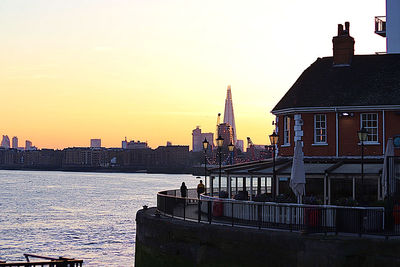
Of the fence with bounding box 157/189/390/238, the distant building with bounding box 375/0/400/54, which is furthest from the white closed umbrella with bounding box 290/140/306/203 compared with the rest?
the distant building with bounding box 375/0/400/54

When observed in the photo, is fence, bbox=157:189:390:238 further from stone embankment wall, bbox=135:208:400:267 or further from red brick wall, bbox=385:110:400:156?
red brick wall, bbox=385:110:400:156

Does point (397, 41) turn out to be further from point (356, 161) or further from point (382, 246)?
point (382, 246)

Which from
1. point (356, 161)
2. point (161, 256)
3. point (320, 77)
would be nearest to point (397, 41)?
point (320, 77)

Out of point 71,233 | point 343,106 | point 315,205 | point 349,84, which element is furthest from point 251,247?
point 71,233

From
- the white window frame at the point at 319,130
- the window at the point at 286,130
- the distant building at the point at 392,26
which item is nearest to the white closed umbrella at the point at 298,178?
the white window frame at the point at 319,130

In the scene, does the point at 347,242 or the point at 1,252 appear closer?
the point at 347,242

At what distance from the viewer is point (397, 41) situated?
57.6m

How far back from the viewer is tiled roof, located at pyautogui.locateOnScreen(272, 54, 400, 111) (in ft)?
127

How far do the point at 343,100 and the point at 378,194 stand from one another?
647 cm

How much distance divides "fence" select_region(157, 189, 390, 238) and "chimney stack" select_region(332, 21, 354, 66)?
16.4m

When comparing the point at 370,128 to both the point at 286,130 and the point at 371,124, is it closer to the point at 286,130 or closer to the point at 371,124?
the point at 371,124

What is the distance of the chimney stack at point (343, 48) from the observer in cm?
4191

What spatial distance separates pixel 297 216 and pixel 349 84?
55.6ft

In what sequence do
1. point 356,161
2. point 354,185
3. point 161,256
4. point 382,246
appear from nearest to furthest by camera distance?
point 382,246, point 161,256, point 354,185, point 356,161
